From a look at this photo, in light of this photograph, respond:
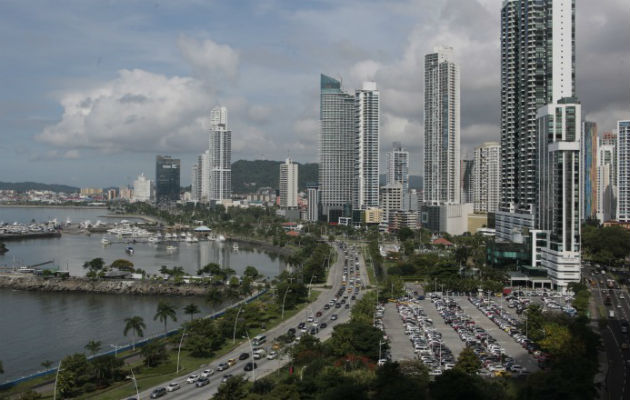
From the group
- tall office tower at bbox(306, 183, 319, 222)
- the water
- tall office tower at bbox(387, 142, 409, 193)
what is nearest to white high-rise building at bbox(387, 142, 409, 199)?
tall office tower at bbox(387, 142, 409, 193)

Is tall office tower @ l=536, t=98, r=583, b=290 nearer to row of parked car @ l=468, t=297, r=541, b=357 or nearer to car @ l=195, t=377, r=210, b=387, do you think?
row of parked car @ l=468, t=297, r=541, b=357

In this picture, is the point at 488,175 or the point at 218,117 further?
the point at 218,117

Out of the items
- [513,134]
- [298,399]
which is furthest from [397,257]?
[298,399]

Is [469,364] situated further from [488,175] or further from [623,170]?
[488,175]

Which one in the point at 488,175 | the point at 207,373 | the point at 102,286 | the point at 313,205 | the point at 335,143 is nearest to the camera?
the point at 207,373

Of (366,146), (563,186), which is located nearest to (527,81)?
(563,186)

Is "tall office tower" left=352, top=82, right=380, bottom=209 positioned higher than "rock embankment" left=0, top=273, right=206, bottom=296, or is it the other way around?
"tall office tower" left=352, top=82, right=380, bottom=209

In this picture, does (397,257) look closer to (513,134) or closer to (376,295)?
(513,134)
